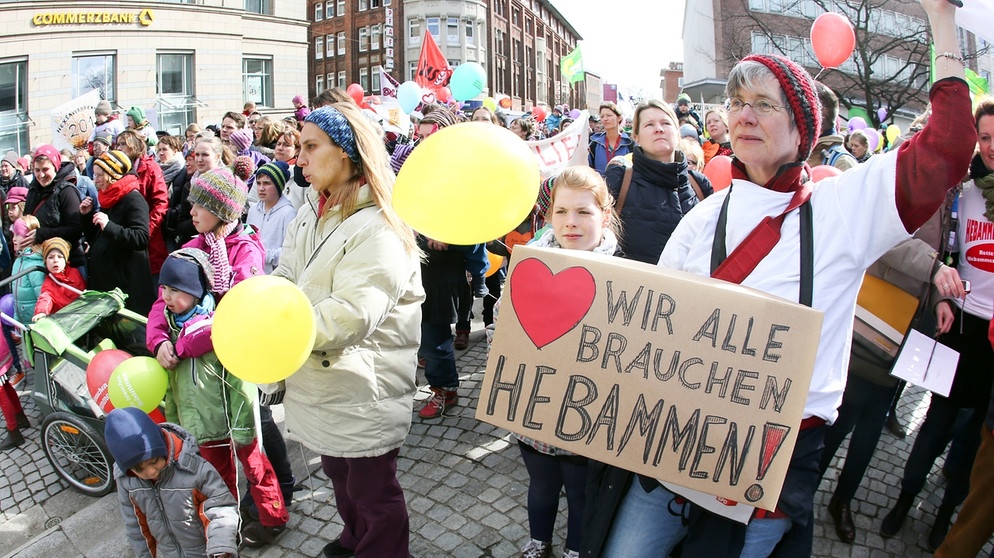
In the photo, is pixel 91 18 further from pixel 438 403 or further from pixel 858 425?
pixel 858 425

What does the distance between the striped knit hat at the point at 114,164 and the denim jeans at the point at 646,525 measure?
486 cm

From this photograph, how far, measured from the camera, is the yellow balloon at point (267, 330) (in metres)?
2.03

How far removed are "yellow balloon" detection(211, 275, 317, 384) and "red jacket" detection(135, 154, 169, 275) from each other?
3828 millimetres

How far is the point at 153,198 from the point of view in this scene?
17.8ft

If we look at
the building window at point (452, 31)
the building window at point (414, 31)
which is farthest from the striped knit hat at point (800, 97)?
the building window at point (452, 31)

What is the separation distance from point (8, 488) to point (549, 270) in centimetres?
437

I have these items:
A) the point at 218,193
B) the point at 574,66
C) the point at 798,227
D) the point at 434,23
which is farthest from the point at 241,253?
the point at 434,23

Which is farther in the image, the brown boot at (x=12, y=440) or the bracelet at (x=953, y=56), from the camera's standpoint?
the brown boot at (x=12, y=440)

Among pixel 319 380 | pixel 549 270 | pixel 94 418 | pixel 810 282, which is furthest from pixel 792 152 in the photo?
pixel 94 418

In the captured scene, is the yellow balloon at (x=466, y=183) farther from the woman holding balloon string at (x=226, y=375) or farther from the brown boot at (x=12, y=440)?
the brown boot at (x=12, y=440)

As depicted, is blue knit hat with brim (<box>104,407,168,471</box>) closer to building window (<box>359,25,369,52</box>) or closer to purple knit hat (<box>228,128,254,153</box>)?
purple knit hat (<box>228,128,254,153</box>)

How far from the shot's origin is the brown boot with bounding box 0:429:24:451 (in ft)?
15.4

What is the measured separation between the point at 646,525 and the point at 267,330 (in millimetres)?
1281

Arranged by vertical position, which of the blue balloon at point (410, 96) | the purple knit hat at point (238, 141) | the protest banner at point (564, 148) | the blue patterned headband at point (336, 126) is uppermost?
the blue balloon at point (410, 96)
